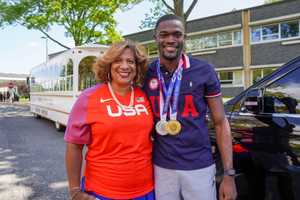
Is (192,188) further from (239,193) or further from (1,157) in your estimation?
(1,157)

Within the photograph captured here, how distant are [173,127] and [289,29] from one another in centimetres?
2325

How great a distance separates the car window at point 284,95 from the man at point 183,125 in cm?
48

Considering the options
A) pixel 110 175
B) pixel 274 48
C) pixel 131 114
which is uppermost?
pixel 274 48

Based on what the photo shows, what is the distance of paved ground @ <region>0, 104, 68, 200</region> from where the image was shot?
5074 millimetres

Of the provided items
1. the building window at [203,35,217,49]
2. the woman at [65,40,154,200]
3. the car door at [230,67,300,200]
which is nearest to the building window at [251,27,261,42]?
the building window at [203,35,217,49]

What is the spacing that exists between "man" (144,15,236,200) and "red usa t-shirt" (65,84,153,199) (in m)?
0.13

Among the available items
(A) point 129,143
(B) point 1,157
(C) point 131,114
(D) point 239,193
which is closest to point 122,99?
(C) point 131,114

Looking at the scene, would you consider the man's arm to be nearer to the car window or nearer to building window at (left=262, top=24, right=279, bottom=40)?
the car window

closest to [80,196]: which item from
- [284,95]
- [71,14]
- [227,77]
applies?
[284,95]

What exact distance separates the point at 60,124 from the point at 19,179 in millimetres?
5703

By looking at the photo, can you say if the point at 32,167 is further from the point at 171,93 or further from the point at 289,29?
the point at 289,29

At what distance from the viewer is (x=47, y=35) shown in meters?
22.9

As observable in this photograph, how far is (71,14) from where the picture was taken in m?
22.0

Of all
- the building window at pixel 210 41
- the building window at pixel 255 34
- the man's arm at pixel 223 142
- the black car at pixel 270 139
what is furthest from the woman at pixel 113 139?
the building window at pixel 210 41
